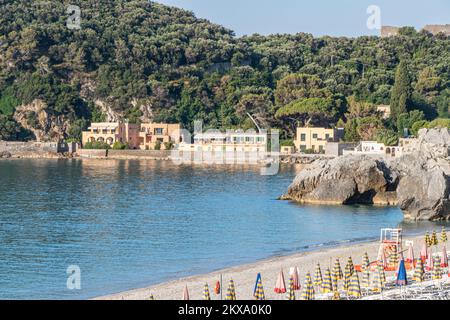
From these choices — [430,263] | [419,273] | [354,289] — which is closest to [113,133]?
[430,263]

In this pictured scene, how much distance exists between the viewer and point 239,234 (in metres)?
34.6

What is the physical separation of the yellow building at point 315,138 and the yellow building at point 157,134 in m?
11.7

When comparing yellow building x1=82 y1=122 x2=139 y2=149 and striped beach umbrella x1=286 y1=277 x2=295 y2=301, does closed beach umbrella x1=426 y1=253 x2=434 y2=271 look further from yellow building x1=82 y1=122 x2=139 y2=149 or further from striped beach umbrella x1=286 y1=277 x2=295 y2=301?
yellow building x1=82 y1=122 x2=139 y2=149

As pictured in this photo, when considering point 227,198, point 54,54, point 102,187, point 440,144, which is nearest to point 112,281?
point 440,144

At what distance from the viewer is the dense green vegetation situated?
94562 millimetres

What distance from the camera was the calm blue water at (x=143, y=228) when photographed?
1013 inches

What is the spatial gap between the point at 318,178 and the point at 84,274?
18.7m

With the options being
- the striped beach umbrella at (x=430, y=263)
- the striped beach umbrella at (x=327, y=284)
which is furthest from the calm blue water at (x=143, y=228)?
the striped beach umbrella at (x=430, y=263)

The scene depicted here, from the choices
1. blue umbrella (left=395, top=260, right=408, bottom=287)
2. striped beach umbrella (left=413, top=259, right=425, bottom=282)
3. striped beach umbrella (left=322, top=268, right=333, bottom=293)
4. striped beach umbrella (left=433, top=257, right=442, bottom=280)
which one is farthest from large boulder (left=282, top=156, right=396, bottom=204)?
striped beach umbrella (left=322, top=268, right=333, bottom=293)

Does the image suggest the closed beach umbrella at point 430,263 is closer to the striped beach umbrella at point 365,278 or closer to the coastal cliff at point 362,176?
the striped beach umbrella at point 365,278

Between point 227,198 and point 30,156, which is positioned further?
point 30,156

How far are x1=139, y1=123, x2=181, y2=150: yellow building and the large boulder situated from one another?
169 feet

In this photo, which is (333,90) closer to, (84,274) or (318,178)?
(318,178)

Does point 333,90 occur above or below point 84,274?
above
